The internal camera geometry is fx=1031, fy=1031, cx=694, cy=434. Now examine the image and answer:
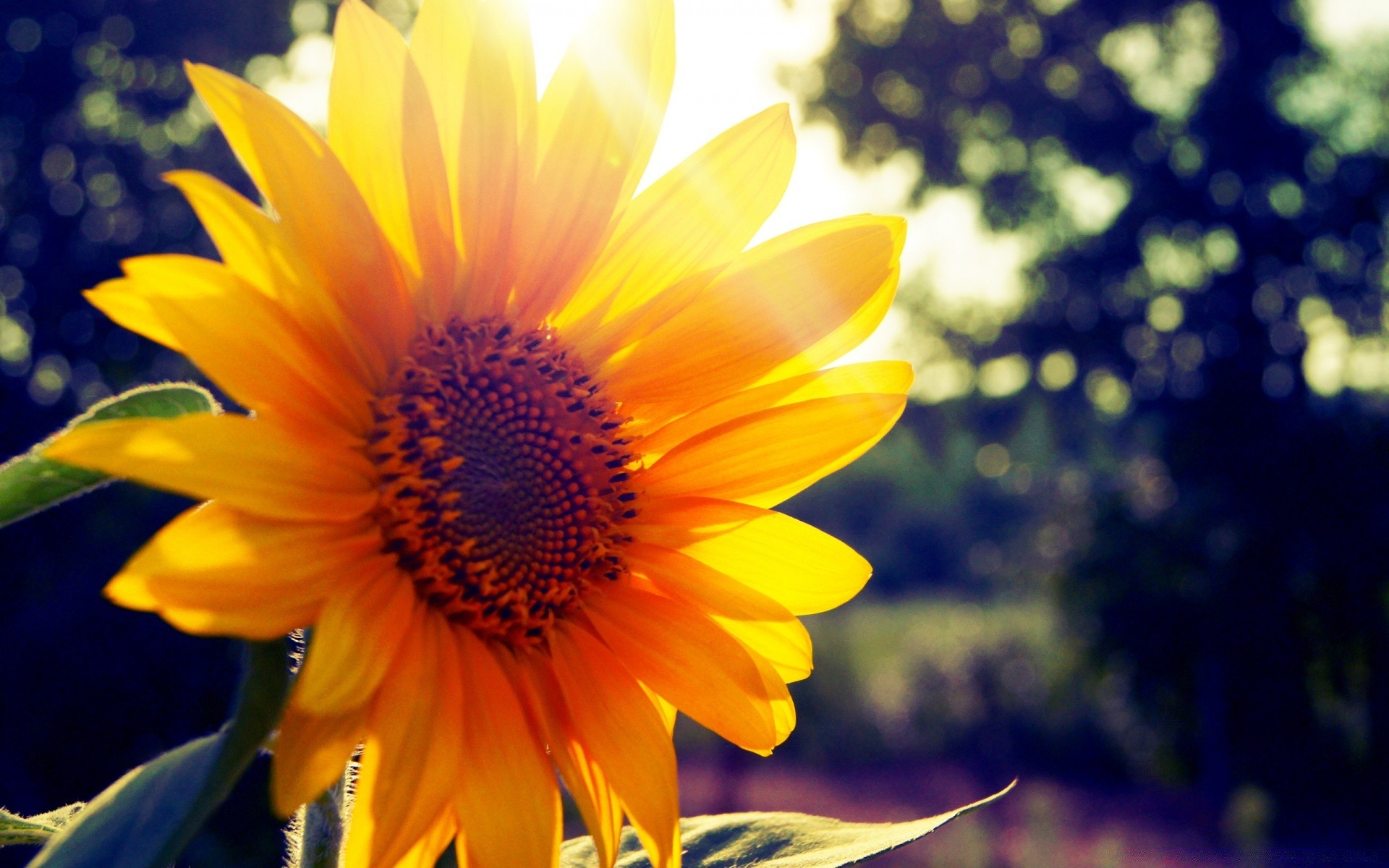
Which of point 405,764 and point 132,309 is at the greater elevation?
point 132,309

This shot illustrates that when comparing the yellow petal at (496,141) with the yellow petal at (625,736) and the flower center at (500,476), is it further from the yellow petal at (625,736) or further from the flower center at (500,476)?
the yellow petal at (625,736)

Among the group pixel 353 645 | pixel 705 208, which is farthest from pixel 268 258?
pixel 705 208

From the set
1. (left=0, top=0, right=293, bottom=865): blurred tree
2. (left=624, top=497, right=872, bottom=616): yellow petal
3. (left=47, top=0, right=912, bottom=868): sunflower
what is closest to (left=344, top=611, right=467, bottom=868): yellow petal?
(left=47, top=0, right=912, bottom=868): sunflower

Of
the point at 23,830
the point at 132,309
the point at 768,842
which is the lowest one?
the point at 768,842

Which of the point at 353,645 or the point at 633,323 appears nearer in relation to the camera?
the point at 353,645

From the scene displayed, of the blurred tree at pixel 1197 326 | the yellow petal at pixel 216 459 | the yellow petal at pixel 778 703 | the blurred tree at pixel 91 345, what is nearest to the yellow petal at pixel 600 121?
the yellow petal at pixel 216 459

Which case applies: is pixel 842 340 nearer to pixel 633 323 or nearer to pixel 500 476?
pixel 633 323

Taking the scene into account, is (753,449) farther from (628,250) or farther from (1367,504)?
(1367,504)
